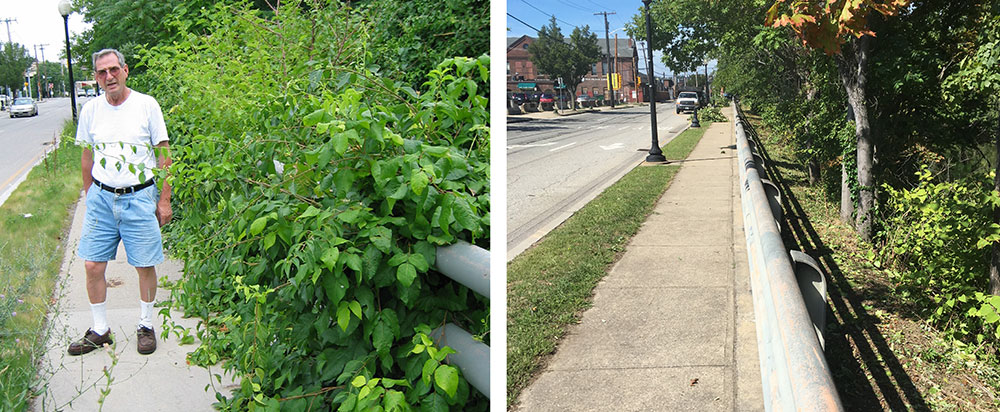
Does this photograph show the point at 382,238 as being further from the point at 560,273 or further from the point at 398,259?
the point at 560,273

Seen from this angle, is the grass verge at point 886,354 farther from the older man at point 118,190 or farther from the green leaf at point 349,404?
the older man at point 118,190

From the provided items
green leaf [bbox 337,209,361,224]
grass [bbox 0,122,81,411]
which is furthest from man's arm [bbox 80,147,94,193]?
green leaf [bbox 337,209,361,224]

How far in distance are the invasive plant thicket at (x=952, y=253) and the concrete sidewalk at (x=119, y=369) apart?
3.78 meters

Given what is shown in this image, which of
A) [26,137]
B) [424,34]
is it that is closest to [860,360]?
[424,34]

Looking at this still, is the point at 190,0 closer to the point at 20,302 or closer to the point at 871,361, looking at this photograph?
the point at 20,302

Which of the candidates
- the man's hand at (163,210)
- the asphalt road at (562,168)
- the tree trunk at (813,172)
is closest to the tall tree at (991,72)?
the asphalt road at (562,168)

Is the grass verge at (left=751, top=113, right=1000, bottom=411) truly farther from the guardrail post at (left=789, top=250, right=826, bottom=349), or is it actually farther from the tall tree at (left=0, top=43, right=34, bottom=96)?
the tall tree at (left=0, top=43, right=34, bottom=96)

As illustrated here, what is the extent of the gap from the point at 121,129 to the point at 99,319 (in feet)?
3.17

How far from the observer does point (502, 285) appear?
1.05 m

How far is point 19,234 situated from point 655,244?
13.5ft

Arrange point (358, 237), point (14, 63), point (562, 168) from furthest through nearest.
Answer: point (562, 168)
point (14, 63)
point (358, 237)

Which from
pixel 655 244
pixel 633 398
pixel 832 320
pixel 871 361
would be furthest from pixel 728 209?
pixel 633 398

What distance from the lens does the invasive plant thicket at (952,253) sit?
430cm

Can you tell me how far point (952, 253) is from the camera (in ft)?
15.3
